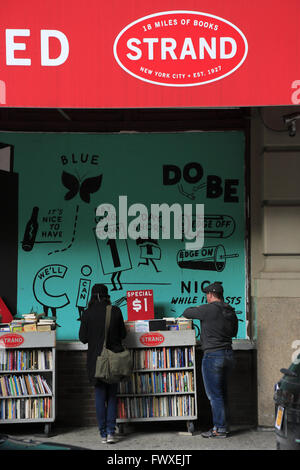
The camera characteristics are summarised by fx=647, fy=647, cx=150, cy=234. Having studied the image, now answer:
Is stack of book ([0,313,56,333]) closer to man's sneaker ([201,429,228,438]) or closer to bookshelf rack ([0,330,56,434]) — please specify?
bookshelf rack ([0,330,56,434])

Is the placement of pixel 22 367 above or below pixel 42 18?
below

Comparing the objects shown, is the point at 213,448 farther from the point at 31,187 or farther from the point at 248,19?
the point at 248,19

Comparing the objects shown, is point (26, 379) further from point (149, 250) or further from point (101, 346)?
point (149, 250)

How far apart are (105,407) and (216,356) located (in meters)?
1.62

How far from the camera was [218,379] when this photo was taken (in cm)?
868

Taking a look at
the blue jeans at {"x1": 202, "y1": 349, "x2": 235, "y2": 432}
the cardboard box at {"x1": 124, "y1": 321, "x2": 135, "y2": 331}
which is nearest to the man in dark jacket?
the blue jeans at {"x1": 202, "y1": 349, "x2": 235, "y2": 432}

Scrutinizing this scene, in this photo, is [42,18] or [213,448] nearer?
→ [42,18]

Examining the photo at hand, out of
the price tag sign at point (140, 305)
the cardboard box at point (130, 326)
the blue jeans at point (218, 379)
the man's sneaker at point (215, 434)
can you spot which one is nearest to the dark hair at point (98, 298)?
the cardboard box at point (130, 326)

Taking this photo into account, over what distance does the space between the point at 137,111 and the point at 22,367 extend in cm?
416

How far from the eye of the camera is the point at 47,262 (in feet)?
32.2

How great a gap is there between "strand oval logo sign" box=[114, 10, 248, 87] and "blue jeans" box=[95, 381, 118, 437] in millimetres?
3961

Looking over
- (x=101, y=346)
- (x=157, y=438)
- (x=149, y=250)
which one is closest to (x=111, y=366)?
(x=101, y=346)

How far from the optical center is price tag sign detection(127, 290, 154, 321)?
9.58 meters

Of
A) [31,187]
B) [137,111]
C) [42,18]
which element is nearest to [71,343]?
[31,187]
